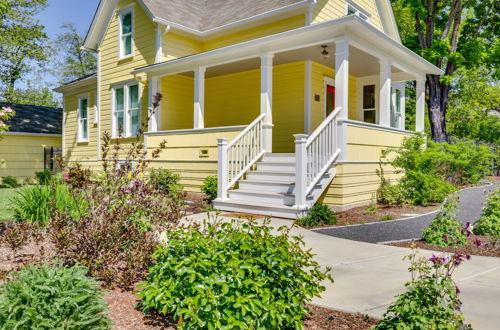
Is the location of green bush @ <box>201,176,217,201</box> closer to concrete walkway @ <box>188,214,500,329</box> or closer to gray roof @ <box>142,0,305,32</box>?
concrete walkway @ <box>188,214,500,329</box>

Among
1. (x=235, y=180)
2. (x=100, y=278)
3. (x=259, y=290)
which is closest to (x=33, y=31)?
(x=235, y=180)

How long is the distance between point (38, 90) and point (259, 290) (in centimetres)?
4732

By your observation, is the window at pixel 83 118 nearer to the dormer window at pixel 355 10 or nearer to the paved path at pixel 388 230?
the dormer window at pixel 355 10

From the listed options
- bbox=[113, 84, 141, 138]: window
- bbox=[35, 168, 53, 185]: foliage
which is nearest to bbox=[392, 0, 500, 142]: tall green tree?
bbox=[113, 84, 141, 138]: window

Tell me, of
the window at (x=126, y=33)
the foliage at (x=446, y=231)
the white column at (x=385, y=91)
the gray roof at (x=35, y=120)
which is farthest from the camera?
the gray roof at (x=35, y=120)

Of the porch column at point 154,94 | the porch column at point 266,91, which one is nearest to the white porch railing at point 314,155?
the porch column at point 266,91

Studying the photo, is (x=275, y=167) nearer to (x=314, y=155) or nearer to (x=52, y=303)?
(x=314, y=155)

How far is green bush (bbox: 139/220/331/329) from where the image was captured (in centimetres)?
255

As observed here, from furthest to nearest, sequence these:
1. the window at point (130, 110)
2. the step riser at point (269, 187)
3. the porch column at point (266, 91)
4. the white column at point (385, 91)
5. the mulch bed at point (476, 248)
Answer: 1. the window at point (130, 110)
2. the white column at point (385, 91)
3. the porch column at point (266, 91)
4. the step riser at point (269, 187)
5. the mulch bed at point (476, 248)

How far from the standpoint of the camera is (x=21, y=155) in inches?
749

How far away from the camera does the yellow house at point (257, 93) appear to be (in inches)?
358

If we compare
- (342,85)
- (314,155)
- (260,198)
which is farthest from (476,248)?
(342,85)

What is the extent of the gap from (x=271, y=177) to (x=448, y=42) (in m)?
14.3

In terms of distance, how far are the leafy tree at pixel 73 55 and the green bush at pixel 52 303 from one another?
40.4m
